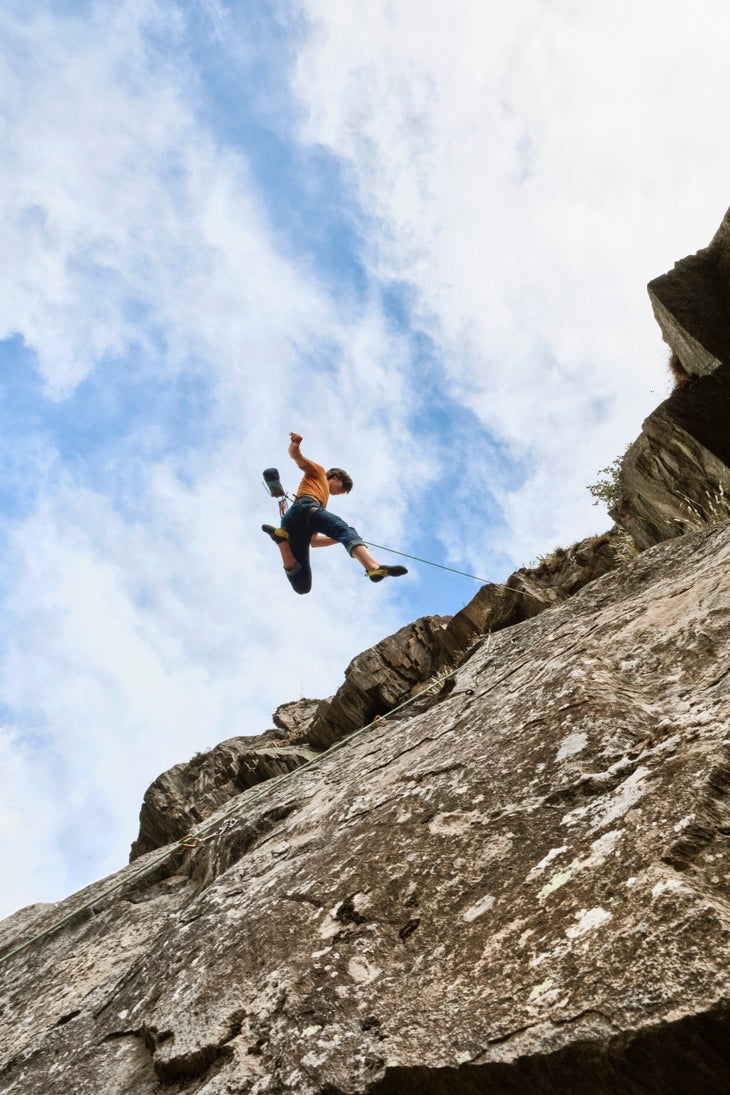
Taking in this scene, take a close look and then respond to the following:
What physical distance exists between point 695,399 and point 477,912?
22.9 ft

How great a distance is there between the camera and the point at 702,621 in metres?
5.17

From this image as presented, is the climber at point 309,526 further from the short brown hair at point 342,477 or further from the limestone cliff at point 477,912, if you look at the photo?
the limestone cliff at point 477,912

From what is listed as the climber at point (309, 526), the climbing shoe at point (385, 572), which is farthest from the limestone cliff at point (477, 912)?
the climber at point (309, 526)

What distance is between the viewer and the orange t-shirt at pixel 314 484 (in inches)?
500

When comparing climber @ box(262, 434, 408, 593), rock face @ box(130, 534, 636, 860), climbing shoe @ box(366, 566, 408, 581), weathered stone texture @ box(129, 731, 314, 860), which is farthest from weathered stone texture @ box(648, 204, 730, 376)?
weathered stone texture @ box(129, 731, 314, 860)

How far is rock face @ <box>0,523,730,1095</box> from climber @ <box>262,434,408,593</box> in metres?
5.24

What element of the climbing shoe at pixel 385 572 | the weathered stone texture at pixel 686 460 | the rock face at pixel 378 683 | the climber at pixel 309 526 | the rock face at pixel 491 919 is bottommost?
the rock face at pixel 491 919

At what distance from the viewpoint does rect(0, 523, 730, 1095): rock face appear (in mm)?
2873

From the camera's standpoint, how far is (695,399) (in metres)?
8.94

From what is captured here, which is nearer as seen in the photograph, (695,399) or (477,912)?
(477,912)

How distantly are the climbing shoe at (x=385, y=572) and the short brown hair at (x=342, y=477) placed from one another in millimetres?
3000

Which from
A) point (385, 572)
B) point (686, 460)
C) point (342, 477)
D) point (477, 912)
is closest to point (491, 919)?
point (477, 912)

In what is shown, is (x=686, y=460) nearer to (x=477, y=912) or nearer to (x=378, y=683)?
(x=378, y=683)

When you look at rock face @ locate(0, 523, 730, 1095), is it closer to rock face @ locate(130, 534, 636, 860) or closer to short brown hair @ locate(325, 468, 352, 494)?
rock face @ locate(130, 534, 636, 860)
